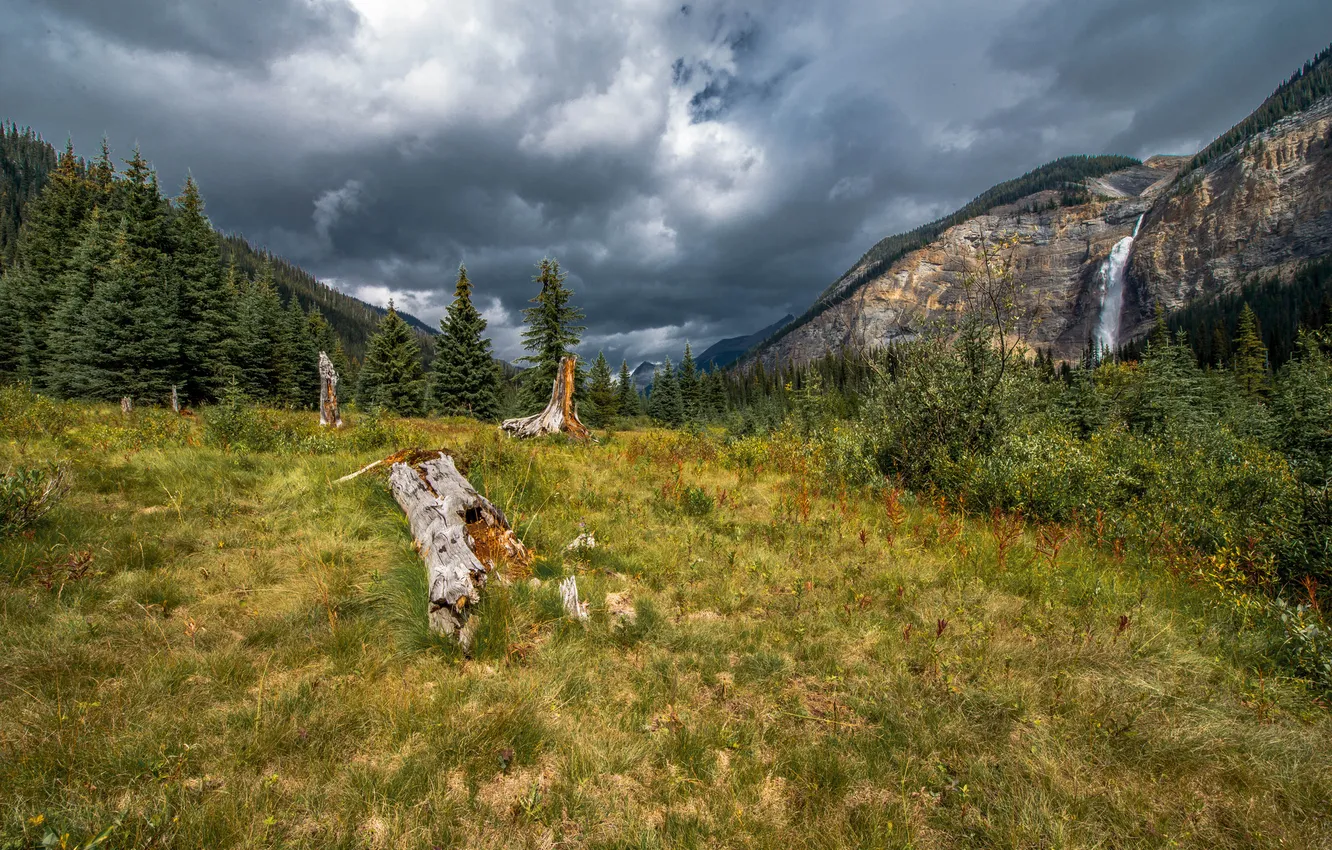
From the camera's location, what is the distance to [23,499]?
4.57 m

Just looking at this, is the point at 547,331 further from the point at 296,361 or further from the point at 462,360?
the point at 296,361

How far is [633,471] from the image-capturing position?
955 cm

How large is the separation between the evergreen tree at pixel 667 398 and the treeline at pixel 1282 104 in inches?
9649

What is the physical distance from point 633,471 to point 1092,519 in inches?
292

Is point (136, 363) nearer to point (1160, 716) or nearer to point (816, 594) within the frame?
point (816, 594)

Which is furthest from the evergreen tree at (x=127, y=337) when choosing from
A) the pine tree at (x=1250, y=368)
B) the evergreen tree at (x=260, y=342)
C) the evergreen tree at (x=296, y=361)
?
the pine tree at (x=1250, y=368)

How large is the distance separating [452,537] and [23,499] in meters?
4.13

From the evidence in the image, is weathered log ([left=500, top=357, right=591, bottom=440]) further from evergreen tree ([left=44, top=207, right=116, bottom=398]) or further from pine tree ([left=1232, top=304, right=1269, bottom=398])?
pine tree ([left=1232, top=304, right=1269, bottom=398])

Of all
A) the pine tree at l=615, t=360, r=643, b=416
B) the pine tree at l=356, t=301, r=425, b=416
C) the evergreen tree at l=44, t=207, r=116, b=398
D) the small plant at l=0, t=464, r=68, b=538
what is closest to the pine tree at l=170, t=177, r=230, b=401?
the evergreen tree at l=44, t=207, r=116, b=398

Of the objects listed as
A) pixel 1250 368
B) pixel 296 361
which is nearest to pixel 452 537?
pixel 296 361

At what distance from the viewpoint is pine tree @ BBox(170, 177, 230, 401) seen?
2442 cm

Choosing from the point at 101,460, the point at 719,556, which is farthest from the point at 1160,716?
the point at 101,460

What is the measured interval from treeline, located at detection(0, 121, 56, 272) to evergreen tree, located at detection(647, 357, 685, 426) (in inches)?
4639

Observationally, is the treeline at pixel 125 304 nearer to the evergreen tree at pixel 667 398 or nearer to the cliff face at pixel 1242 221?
the evergreen tree at pixel 667 398
